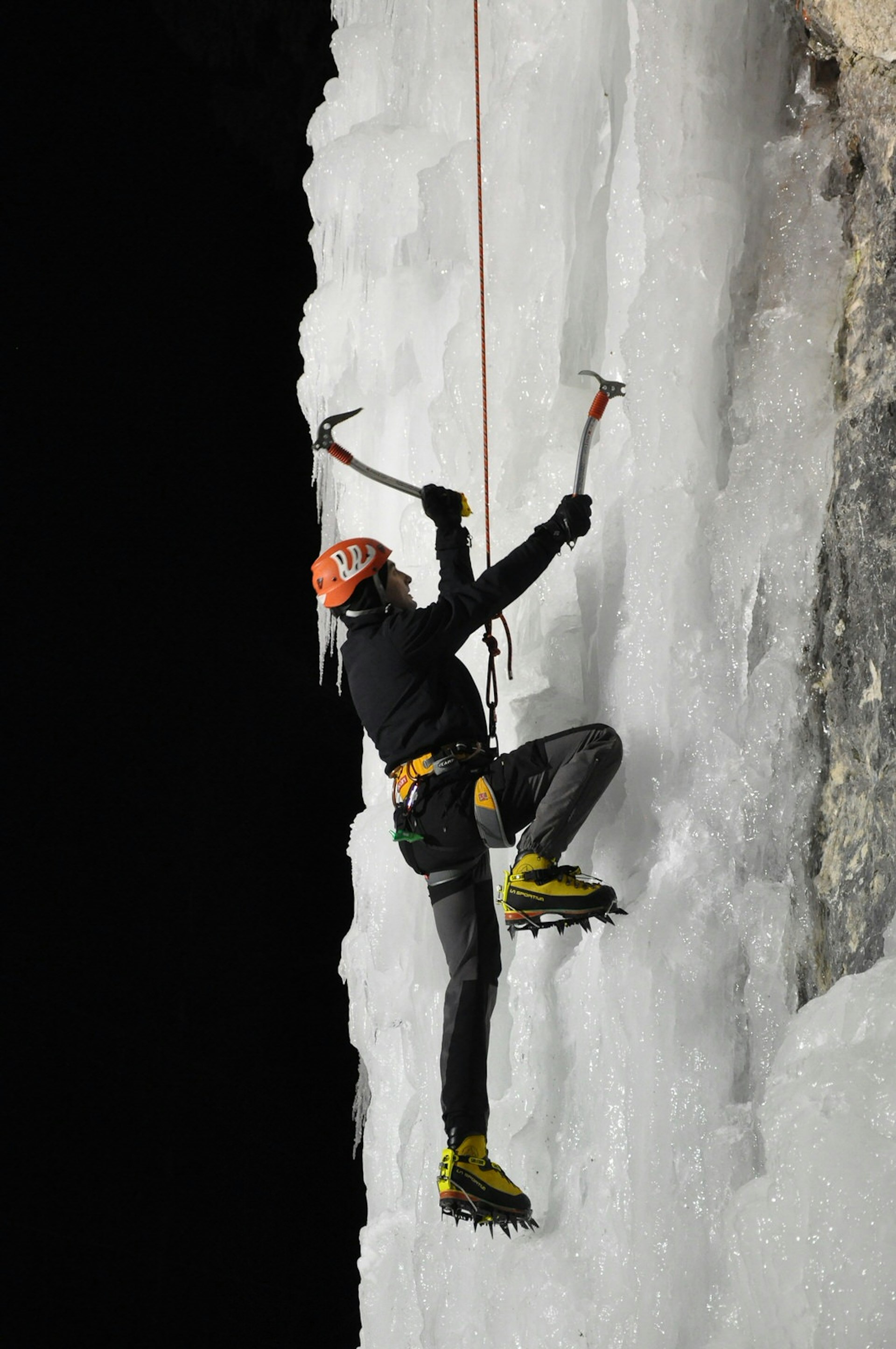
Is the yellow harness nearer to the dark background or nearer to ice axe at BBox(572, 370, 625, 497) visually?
ice axe at BBox(572, 370, 625, 497)

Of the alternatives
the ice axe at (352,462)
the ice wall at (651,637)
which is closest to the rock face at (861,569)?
the ice wall at (651,637)

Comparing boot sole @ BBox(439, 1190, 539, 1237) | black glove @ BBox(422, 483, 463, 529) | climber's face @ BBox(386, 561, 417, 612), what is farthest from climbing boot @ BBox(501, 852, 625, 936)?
black glove @ BBox(422, 483, 463, 529)

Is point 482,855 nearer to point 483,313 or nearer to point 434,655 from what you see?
point 434,655

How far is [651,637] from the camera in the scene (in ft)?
10.4

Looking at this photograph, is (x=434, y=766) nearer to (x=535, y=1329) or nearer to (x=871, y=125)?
(x=535, y=1329)

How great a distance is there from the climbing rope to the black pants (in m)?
0.22

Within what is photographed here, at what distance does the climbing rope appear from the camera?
3.18m

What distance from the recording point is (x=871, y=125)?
116 inches

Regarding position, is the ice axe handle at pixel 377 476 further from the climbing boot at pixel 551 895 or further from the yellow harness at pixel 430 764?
the climbing boot at pixel 551 895

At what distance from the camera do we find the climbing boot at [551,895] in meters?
2.81

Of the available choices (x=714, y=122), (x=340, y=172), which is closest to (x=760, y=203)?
(x=714, y=122)

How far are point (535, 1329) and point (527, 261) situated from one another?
2.70 metres

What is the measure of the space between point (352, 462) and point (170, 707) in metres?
4.01

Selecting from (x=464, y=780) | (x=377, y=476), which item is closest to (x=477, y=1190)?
(x=464, y=780)
